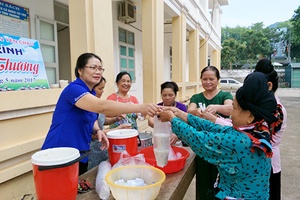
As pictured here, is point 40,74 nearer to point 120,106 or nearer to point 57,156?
point 120,106

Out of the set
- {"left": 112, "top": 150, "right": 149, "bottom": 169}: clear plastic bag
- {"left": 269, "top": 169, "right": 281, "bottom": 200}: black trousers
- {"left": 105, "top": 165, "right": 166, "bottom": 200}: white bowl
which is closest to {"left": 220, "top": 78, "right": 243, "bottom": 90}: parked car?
{"left": 269, "top": 169, "right": 281, "bottom": 200}: black trousers

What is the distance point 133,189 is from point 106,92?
251 cm

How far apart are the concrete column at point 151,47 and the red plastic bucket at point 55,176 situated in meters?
4.27

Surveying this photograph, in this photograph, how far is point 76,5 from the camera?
3115 mm

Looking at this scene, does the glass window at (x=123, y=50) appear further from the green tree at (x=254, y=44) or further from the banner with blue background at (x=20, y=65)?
the green tree at (x=254, y=44)

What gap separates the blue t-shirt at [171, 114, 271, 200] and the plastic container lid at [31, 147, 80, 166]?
2.26 feet

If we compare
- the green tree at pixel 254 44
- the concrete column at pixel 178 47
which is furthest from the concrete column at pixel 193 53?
the green tree at pixel 254 44

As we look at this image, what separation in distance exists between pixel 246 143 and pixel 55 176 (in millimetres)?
1046

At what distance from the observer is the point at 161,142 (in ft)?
5.60

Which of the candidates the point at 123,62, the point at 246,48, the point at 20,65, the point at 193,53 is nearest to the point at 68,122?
the point at 20,65

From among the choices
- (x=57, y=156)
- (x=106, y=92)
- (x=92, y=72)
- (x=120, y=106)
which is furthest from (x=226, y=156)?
(x=106, y=92)

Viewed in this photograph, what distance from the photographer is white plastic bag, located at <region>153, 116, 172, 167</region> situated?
1.62 m

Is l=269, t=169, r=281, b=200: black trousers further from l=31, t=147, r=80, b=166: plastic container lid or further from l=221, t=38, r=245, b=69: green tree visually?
l=221, t=38, r=245, b=69: green tree

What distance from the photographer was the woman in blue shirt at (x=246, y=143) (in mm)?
1304
